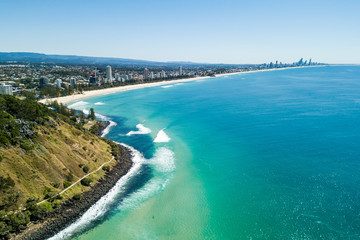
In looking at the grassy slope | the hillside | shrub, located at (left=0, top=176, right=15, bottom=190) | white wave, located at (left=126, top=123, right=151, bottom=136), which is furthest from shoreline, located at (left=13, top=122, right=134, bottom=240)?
white wave, located at (left=126, top=123, right=151, bottom=136)

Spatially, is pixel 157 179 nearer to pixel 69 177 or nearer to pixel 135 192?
pixel 135 192

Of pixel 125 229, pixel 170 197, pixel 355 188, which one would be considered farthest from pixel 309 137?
pixel 125 229

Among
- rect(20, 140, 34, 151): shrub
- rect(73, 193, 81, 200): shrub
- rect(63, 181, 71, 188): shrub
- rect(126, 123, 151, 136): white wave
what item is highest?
rect(20, 140, 34, 151): shrub

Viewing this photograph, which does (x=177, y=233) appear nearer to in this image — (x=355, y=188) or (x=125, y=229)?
(x=125, y=229)

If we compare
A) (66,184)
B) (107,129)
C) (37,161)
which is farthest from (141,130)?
(37,161)

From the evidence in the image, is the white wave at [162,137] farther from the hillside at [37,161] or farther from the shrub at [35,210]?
the shrub at [35,210]

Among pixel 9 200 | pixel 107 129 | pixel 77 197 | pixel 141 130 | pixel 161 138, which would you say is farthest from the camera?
pixel 107 129

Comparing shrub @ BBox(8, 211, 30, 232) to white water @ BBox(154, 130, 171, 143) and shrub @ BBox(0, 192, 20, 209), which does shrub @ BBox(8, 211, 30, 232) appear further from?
white water @ BBox(154, 130, 171, 143)

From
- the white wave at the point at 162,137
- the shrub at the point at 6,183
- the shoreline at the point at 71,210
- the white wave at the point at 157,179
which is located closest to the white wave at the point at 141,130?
the white wave at the point at 162,137
